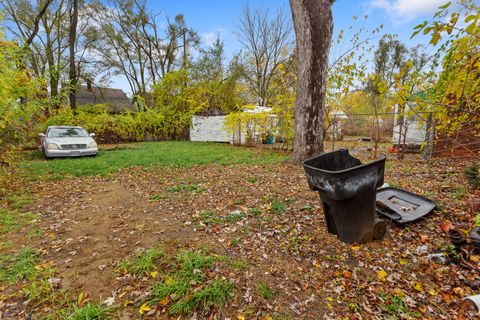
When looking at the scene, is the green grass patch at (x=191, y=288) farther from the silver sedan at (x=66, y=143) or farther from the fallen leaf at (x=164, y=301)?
the silver sedan at (x=66, y=143)

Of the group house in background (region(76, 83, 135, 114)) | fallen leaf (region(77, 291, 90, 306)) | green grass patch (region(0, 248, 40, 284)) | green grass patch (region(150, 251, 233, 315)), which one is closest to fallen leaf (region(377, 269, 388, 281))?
green grass patch (region(150, 251, 233, 315))

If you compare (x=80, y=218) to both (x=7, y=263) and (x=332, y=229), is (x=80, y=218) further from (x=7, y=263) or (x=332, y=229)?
(x=332, y=229)

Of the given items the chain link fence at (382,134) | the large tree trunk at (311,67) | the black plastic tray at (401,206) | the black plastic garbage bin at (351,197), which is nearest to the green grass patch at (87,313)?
the black plastic garbage bin at (351,197)

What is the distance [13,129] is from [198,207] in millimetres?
5466

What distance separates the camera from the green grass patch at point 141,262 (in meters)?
2.26

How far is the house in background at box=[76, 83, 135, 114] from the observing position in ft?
75.6

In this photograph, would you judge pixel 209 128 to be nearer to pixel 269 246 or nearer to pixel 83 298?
pixel 269 246

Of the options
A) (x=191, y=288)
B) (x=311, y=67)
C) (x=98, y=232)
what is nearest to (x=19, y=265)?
(x=98, y=232)

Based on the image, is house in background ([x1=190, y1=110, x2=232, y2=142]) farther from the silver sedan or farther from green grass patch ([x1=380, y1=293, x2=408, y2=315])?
green grass patch ([x1=380, y1=293, x2=408, y2=315])

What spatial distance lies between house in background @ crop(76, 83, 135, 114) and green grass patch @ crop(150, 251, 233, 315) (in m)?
23.7

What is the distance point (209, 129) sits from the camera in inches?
612

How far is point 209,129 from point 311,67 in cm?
1053

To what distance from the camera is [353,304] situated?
183cm

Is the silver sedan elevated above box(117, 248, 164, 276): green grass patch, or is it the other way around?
the silver sedan
